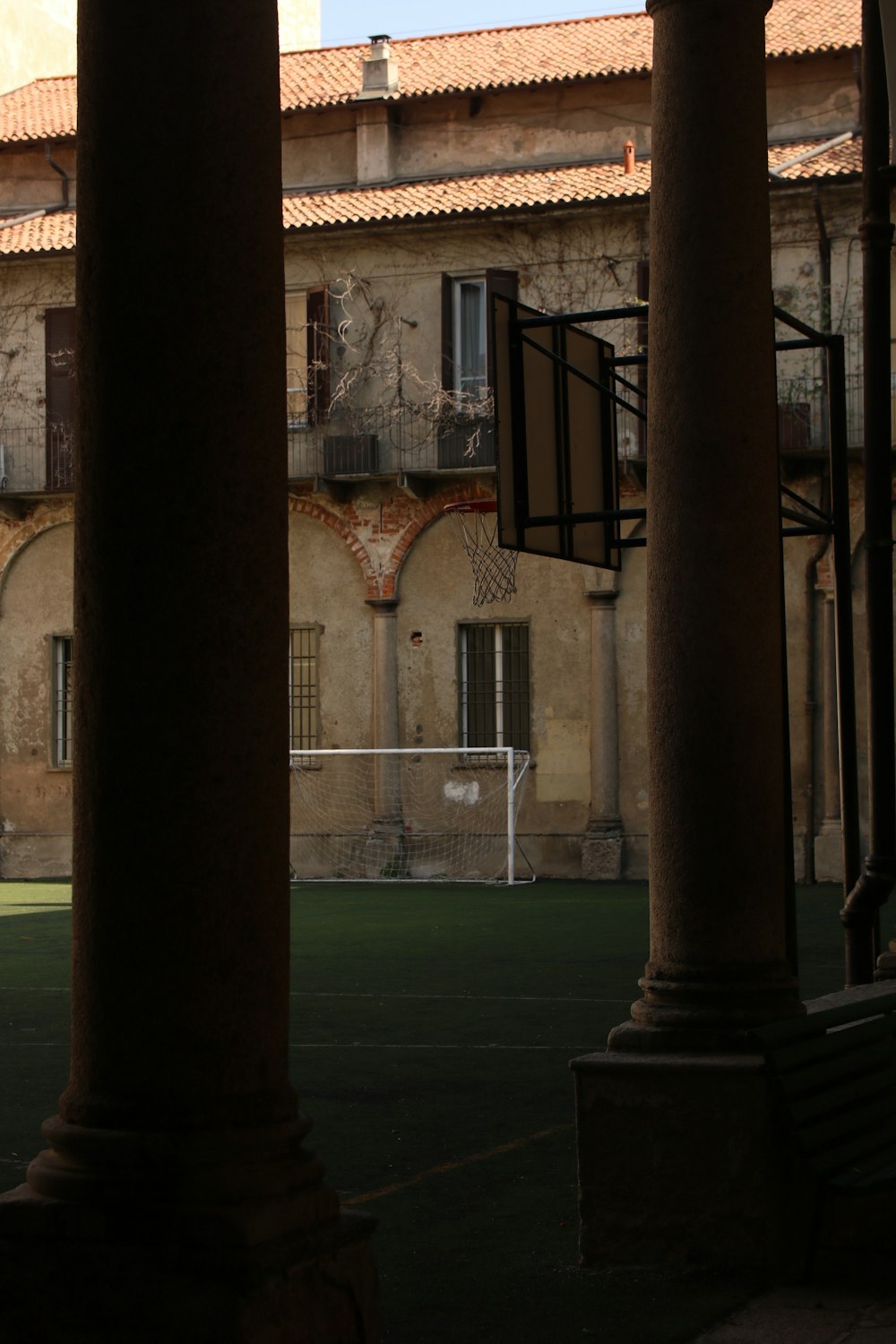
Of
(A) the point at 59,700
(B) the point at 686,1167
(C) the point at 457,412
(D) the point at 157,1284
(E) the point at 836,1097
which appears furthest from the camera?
(A) the point at 59,700

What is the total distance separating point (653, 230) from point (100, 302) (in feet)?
7.47

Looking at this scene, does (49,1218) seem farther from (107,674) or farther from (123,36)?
(123,36)

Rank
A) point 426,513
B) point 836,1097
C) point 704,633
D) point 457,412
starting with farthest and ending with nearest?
point 426,513 → point 457,412 → point 836,1097 → point 704,633

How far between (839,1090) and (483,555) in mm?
19033

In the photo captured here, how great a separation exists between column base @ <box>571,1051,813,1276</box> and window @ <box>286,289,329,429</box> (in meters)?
20.0

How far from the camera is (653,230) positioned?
518 centimetres

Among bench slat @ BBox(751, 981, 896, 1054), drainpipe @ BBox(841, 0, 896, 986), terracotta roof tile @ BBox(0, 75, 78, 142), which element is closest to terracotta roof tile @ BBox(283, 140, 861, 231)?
terracotta roof tile @ BBox(0, 75, 78, 142)

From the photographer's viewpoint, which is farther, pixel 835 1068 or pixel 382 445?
pixel 382 445

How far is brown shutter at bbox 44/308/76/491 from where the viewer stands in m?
25.0

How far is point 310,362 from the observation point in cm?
2456

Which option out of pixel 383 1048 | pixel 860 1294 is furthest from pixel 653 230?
pixel 383 1048

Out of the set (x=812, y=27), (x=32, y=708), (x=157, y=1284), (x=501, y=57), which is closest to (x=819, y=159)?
(x=812, y=27)

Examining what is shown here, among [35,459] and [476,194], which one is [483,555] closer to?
[476,194]

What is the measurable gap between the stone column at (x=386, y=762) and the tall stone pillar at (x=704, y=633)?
1875 centimetres
